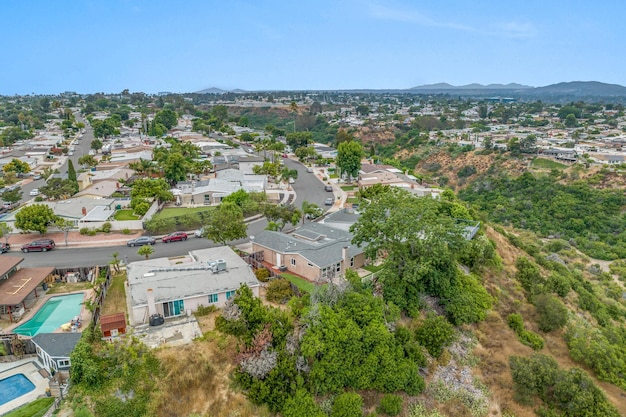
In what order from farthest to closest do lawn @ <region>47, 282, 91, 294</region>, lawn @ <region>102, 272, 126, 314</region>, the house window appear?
1. lawn @ <region>47, 282, 91, 294</region>
2. lawn @ <region>102, 272, 126, 314</region>
3. the house window

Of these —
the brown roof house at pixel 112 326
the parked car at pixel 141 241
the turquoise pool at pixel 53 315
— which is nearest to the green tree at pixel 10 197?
the parked car at pixel 141 241

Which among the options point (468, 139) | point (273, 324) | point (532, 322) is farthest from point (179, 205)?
point (468, 139)

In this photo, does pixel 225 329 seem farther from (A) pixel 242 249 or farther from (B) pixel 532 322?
(B) pixel 532 322

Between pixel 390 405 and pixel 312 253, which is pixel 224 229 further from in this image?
pixel 390 405

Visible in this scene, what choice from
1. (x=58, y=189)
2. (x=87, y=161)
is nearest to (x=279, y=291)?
(x=58, y=189)

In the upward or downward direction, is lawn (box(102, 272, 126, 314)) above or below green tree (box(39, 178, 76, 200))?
below

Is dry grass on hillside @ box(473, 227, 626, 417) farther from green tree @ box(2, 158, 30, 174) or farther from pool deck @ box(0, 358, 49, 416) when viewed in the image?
green tree @ box(2, 158, 30, 174)

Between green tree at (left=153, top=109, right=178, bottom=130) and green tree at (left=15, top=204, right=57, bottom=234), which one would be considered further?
green tree at (left=153, top=109, right=178, bottom=130)

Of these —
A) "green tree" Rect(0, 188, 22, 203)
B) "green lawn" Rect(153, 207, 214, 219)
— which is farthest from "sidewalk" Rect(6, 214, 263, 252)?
"green tree" Rect(0, 188, 22, 203)

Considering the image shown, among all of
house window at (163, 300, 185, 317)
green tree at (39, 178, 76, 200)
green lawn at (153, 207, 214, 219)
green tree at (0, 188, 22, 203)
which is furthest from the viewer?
green tree at (39, 178, 76, 200)
